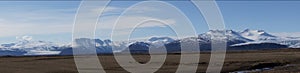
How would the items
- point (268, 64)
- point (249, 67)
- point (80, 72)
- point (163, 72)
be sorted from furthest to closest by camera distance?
point (268, 64)
point (249, 67)
point (80, 72)
point (163, 72)

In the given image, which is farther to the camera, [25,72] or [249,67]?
[249,67]

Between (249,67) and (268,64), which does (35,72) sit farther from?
(268,64)

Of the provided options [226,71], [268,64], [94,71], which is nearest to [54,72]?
[94,71]

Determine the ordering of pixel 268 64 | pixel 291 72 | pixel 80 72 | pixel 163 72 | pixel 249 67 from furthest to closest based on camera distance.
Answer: pixel 268 64, pixel 249 67, pixel 80 72, pixel 163 72, pixel 291 72

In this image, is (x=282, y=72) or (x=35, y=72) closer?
(x=282, y=72)

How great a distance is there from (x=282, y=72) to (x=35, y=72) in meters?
30.1

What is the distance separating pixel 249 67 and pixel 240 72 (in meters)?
11.0

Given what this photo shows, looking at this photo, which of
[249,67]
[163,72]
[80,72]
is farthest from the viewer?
[249,67]

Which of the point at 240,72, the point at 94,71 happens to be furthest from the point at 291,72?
the point at 94,71

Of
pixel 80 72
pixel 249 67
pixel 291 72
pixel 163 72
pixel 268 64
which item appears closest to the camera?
pixel 291 72

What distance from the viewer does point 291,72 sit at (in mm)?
53844

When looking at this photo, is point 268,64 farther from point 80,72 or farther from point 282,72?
point 80,72

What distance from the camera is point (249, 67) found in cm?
7206

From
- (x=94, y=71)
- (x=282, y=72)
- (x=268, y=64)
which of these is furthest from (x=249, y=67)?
(x=94, y=71)
